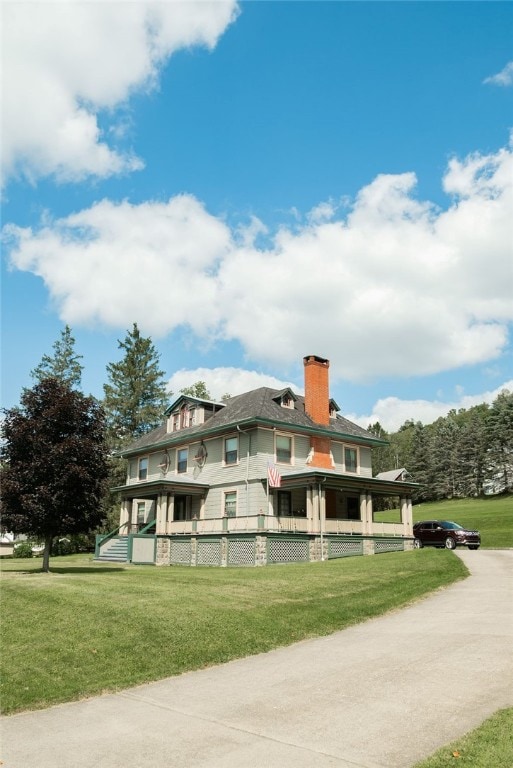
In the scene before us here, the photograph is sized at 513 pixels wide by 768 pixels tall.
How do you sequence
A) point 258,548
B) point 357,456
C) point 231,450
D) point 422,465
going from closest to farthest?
point 258,548 → point 231,450 → point 357,456 → point 422,465

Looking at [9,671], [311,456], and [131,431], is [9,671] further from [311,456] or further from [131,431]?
[131,431]

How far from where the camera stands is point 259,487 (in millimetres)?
32562

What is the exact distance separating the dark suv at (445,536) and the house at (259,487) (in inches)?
70.7

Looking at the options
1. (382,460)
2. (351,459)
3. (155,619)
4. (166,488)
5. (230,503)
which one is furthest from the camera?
(382,460)

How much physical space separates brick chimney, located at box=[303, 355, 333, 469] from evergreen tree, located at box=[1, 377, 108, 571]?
649 inches

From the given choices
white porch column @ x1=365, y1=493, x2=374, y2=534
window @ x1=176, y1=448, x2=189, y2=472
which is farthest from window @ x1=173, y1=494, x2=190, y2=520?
white porch column @ x1=365, y1=493, x2=374, y2=534

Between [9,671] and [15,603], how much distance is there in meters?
4.66

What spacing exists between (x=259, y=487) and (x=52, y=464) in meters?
13.8

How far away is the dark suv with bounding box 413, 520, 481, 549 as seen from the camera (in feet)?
108

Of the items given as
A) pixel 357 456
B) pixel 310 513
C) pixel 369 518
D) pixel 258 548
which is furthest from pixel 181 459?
pixel 258 548

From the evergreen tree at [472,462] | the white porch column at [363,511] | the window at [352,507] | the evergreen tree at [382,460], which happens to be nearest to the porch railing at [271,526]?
the white porch column at [363,511]

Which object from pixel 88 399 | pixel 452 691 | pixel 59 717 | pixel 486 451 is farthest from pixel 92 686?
pixel 486 451

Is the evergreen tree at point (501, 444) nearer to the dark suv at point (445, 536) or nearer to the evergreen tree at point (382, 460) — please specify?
the evergreen tree at point (382, 460)

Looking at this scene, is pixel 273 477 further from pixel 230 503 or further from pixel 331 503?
pixel 331 503
